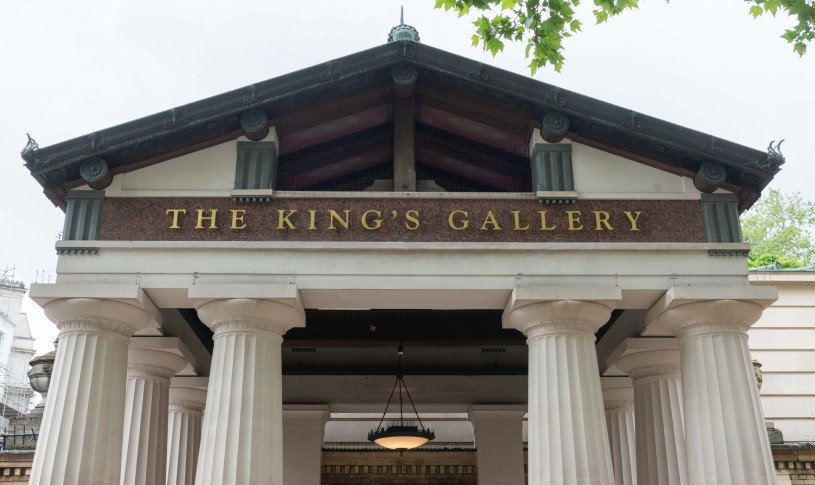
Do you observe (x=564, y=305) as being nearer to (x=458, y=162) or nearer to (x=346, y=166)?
(x=458, y=162)

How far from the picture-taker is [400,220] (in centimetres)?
1777

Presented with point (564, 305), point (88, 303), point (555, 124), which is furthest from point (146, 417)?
point (555, 124)

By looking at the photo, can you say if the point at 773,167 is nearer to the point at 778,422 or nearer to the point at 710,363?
the point at 710,363

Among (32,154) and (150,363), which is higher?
(32,154)

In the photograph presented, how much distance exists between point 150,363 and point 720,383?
1197 cm

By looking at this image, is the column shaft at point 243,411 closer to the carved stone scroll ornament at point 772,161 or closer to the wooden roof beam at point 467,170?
the wooden roof beam at point 467,170

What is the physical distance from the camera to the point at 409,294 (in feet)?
56.9

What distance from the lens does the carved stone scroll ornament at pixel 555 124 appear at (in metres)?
18.2

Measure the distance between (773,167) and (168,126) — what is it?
1160cm

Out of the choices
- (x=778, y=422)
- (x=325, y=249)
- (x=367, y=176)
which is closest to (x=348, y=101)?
(x=367, y=176)

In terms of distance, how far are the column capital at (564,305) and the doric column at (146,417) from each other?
27.0 feet

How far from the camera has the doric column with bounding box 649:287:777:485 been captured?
16.2 m

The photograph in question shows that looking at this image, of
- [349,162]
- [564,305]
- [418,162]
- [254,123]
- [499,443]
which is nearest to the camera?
[564,305]

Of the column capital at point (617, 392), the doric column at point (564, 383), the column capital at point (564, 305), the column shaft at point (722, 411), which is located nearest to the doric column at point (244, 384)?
the column capital at point (564, 305)
